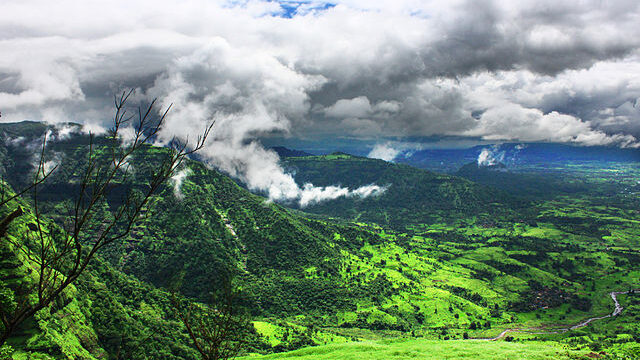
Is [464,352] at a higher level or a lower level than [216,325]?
lower

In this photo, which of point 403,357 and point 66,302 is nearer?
point 403,357

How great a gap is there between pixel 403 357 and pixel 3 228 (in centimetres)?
7827

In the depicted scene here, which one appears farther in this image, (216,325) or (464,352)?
(464,352)

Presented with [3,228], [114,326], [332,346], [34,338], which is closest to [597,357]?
[332,346]

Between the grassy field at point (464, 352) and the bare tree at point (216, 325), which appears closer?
the bare tree at point (216, 325)

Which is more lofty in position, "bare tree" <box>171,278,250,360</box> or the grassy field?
"bare tree" <box>171,278,250,360</box>

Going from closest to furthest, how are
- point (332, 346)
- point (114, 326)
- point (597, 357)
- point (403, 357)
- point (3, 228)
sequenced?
point (3, 228)
point (597, 357)
point (403, 357)
point (332, 346)
point (114, 326)

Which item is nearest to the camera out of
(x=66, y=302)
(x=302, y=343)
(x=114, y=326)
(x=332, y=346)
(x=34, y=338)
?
(x=34, y=338)

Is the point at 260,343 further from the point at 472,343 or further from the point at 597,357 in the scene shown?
the point at 597,357

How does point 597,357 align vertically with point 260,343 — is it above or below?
above

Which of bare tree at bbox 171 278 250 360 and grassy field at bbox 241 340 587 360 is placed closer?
bare tree at bbox 171 278 250 360

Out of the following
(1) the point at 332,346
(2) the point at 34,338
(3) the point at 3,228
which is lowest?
(1) the point at 332,346

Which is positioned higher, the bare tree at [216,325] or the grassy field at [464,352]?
the bare tree at [216,325]

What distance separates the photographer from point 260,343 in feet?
549
